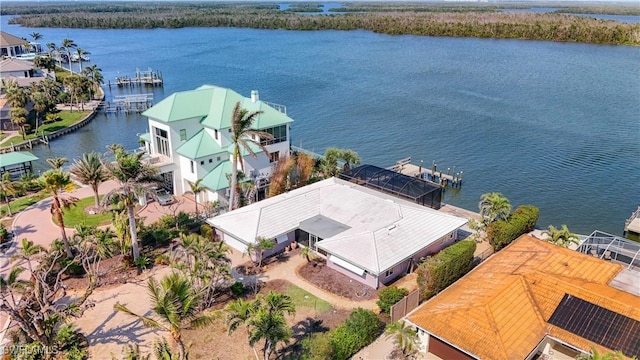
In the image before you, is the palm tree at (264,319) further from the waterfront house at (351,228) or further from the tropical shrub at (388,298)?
the waterfront house at (351,228)

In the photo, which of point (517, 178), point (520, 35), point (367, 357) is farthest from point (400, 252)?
point (520, 35)

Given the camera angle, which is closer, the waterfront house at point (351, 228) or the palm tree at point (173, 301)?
the palm tree at point (173, 301)

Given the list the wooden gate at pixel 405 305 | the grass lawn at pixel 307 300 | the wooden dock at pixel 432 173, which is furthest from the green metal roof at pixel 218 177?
the wooden gate at pixel 405 305

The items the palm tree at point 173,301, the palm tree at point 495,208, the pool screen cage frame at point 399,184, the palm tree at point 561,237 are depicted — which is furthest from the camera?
the pool screen cage frame at point 399,184

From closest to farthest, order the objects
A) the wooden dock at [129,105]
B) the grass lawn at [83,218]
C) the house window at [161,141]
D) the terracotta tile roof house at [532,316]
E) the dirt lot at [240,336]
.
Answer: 1. the terracotta tile roof house at [532,316]
2. the dirt lot at [240,336]
3. the grass lawn at [83,218]
4. the house window at [161,141]
5. the wooden dock at [129,105]

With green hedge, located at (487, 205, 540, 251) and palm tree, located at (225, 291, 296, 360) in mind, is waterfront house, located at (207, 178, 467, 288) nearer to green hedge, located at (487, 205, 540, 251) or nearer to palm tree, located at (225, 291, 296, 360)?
green hedge, located at (487, 205, 540, 251)

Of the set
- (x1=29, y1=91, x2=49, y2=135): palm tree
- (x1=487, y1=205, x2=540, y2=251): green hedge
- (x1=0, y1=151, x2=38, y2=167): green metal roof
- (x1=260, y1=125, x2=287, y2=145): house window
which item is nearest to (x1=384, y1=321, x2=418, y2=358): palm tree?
(x1=487, y1=205, x2=540, y2=251): green hedge

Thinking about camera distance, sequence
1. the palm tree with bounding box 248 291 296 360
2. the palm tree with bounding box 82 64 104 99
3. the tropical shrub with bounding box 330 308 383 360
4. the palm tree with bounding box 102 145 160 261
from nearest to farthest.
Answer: the palm tree with bounding box 248 291 296 360
the tropical shrub with bounding box 330 308 383 360
the palm tree with bounding box 102 145 160 261
the palm tree with bounding box 82 64 104 99
